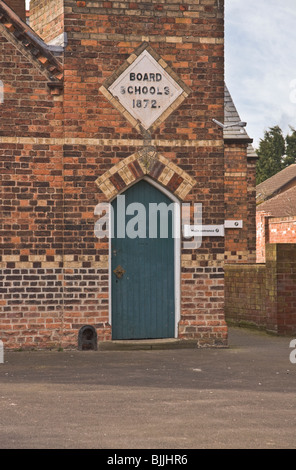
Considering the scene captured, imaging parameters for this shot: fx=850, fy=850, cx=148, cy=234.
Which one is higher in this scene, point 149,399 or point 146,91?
point 146,91

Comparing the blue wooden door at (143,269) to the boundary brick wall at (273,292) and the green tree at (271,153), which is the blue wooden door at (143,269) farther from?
the green tree at (271,153)

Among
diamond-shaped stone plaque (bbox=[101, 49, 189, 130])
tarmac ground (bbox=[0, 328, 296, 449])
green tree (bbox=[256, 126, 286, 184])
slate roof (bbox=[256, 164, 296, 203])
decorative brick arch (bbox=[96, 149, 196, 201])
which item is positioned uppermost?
green tree (bbox=[256, 126, 286, 184])

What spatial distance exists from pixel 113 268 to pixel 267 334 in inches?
169

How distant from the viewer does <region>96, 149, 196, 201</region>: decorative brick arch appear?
14297mm

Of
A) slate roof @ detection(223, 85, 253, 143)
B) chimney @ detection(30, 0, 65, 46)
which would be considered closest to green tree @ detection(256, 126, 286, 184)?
slate roof @ detection(223, 85, 253, 143)

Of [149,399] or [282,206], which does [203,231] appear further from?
[282,206]

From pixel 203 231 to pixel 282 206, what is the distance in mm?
32120

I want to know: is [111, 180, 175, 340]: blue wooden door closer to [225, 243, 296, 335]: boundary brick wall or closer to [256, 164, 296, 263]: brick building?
[225, 243, 296, 335]: boundary brick wall

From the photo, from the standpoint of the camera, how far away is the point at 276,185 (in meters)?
55.4

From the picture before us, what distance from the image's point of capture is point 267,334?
676 inches

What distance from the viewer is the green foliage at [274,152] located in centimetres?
6594

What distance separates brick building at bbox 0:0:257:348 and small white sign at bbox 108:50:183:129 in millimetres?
→ 17

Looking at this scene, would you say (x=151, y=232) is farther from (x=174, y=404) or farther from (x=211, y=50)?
(x=174, y=404)

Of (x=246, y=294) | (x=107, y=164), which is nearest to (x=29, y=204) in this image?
(x=107, y=164)
